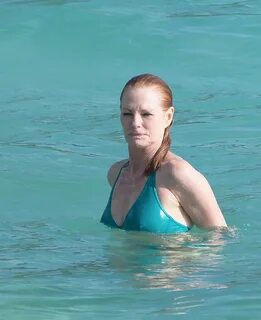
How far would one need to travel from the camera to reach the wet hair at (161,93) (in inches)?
248

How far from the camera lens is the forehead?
20.6ft

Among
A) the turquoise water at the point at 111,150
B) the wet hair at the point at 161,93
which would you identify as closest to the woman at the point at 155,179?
the wet hair at the point at 161,93

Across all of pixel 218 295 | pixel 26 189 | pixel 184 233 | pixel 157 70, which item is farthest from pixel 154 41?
pixel 218 295

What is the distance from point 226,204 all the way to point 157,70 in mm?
3785

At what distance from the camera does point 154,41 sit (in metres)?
12.1

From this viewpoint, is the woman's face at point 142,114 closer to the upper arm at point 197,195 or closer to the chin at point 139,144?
the chin at point 139,144

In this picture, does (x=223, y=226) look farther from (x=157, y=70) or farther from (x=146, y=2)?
(x=146, y=2)

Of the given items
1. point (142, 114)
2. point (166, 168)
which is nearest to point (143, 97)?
point (142, 114)

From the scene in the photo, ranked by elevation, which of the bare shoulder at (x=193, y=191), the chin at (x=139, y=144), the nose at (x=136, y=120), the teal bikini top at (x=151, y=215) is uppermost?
the nose at (x=136, y=120)

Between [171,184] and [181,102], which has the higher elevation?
[171,184]

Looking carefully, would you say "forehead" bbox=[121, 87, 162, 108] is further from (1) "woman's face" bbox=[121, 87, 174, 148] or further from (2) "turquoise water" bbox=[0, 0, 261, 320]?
(2) "turquoise water" bbox=[0, 0, 261, 320]

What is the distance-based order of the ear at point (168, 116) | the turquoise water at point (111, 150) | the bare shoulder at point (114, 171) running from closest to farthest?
the turquoise water at point (111, 150) → the ear at point (168, 116) → the bare shoulder at point (114, 171)

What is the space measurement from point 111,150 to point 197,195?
285 cm

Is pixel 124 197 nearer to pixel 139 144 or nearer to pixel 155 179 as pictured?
pixel 155 179
